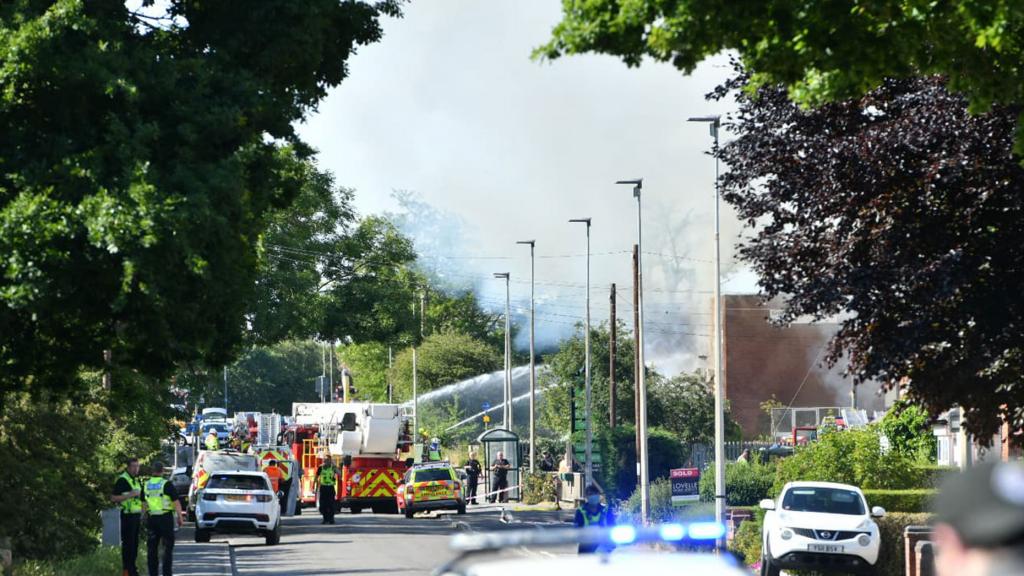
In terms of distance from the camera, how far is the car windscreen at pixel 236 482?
33438 mm

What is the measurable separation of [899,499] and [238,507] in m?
13.0

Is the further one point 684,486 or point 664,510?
point 664,510

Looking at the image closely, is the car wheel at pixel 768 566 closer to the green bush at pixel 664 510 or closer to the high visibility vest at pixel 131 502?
the green bush at pixel 664 510

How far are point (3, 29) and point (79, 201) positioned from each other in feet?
6.09

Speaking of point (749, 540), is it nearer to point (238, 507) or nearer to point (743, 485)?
point (238, 507)

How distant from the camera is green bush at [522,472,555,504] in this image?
57781mm

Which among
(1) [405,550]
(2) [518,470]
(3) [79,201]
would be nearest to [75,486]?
(1) [405,550]

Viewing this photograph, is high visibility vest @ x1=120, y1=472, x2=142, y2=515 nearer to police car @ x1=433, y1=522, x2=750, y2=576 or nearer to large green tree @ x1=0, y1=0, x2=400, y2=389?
large green tree @ x1=0, y1=0, x2=400, y2=389

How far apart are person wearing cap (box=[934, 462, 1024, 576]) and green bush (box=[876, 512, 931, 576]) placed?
24239mm

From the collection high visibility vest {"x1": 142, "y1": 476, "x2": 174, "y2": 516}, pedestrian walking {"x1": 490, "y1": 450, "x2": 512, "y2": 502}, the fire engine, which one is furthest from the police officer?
pedestrian walking {"x1": 490, "y1": 450, "x2": 512, "y2": 502}

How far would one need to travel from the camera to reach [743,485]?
41750 millimetres

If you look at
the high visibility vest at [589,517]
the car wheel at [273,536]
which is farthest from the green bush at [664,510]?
the high visibility vest at [589,517]

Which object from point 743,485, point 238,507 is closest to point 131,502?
point 238,507

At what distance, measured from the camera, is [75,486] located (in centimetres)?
2545
